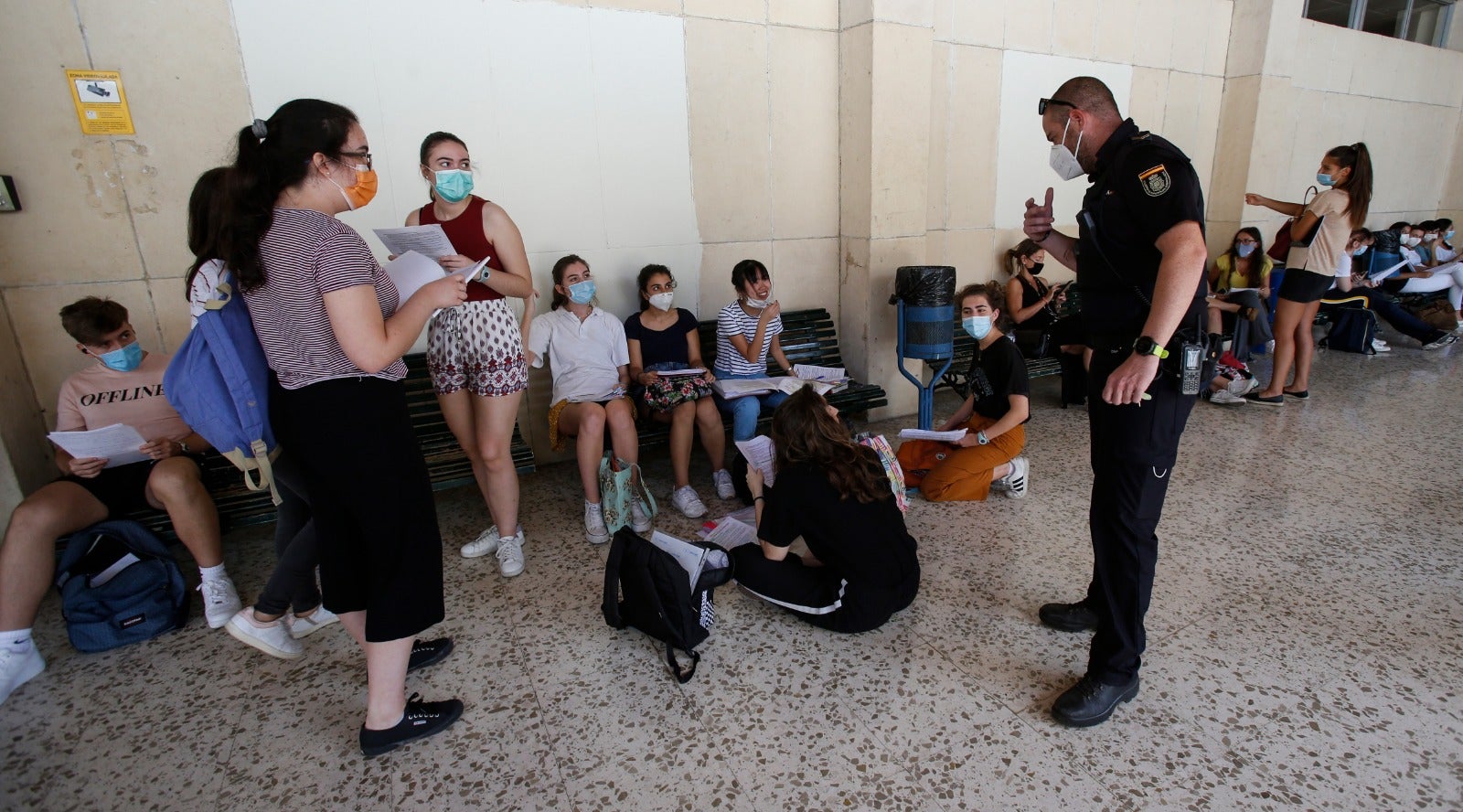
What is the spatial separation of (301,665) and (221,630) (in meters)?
0.54

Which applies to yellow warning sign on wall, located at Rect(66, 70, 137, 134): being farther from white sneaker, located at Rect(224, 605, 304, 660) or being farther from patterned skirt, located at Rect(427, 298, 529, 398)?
white sneaker, located at Rect(224, 605, 304, 660)

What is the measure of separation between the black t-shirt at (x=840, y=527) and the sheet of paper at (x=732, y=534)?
0.55 m

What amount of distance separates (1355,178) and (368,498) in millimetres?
6227

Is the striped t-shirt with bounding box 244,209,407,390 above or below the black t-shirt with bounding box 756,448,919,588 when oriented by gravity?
above

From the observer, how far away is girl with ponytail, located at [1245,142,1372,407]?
472 cm

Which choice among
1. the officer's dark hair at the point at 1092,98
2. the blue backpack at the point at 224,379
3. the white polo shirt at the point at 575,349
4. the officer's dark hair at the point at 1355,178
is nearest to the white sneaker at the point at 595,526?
the white polo shirt at the point at 575,349

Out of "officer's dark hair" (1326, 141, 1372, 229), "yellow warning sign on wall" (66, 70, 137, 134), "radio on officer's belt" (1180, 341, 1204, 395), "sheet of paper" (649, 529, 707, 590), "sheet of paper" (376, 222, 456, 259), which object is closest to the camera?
"radio on officer's belt" (1180, 341, 1204, 395)

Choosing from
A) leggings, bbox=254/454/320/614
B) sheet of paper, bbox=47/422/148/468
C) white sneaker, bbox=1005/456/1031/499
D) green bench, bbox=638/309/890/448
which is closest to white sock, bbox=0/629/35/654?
sheet of paper, bbox=47/422/148/468

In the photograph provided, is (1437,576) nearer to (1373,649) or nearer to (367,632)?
(1373,649)

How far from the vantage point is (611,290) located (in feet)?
14.6

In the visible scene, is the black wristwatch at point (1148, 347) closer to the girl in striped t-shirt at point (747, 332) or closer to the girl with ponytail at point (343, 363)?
the girl with ponytail at point (343, 363)

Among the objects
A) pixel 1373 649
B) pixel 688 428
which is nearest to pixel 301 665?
pixel 688 428

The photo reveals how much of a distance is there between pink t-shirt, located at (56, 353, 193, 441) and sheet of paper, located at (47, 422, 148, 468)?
82 millimetres

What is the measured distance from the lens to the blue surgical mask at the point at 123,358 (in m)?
2.83
